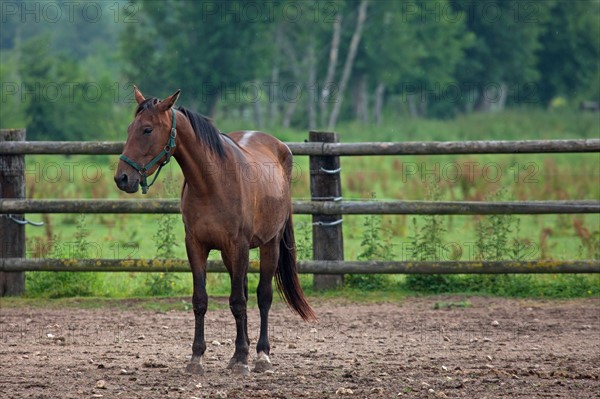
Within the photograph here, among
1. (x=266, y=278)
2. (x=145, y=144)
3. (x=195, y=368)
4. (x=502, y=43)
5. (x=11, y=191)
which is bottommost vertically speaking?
(x=195, y=368)

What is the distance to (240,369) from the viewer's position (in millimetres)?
6527

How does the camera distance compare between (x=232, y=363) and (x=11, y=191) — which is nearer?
(x=232, y=363)

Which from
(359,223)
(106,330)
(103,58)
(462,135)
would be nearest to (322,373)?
(106,330)

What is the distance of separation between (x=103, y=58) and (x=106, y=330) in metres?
68.4

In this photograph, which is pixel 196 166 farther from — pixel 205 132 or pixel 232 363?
pixel 232 363

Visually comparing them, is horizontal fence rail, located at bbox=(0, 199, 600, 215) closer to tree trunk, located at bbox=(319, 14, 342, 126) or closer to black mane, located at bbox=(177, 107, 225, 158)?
black mane, located at bbox=(177, 107, 225, 158)

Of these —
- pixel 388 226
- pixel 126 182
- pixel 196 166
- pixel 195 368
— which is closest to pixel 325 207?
pixel 388 226

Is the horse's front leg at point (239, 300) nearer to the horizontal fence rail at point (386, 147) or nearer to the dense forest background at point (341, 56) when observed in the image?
the horizontal fence rail at point (386, 147)

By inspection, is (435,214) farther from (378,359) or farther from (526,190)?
(526,190)

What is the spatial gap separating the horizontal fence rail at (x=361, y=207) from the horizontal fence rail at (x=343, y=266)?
483mm

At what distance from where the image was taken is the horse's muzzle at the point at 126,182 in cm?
605

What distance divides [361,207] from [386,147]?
2.07 ft

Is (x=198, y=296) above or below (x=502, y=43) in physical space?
below

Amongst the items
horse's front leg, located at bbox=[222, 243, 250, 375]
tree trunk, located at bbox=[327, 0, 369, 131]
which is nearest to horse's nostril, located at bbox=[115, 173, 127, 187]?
horse's front leg, located at bbox=[222, 243, 250, 375]
